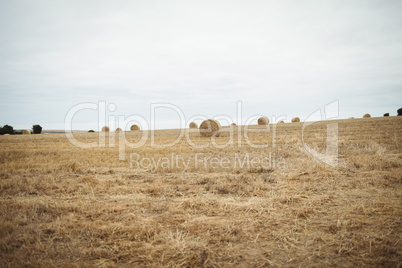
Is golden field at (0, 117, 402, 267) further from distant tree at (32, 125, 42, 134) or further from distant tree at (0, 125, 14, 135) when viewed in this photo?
distant tree at (32, 125, 42, 134)

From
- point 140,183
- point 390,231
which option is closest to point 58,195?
point 140,183

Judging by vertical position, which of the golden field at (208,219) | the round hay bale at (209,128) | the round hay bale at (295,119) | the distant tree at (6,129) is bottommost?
the golden field at (208,219)

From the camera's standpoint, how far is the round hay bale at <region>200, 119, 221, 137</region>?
20.5 m

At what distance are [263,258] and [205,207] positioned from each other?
172cm

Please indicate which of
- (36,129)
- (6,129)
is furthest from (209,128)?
(6,129)

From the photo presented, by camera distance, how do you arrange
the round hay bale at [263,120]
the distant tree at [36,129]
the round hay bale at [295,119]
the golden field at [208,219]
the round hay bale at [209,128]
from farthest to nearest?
the distant tree at [36,129] → the round hay bale at [295,119] → the round hay bale at [263,120] → the round hay bale at [209,128] → the golden field at [208,219]

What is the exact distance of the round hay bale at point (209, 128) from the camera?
20.5m

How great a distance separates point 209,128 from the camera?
20.9 metres

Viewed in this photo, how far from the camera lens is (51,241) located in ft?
10.0

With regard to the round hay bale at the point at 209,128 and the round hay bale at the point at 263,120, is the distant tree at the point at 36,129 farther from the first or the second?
the round hay bale at the point at 263,120

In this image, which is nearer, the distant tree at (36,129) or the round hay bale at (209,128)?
the round hay bale at (209,128)

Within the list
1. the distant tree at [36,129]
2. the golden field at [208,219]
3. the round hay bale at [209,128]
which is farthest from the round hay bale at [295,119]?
the distant tree at [36,129]

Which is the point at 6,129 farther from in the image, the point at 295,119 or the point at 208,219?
the point at 295,119

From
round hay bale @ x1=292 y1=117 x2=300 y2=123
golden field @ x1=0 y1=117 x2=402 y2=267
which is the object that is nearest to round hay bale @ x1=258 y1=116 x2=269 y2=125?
round hay bale @ x1=292 y1=117 x2=300 y2=123
